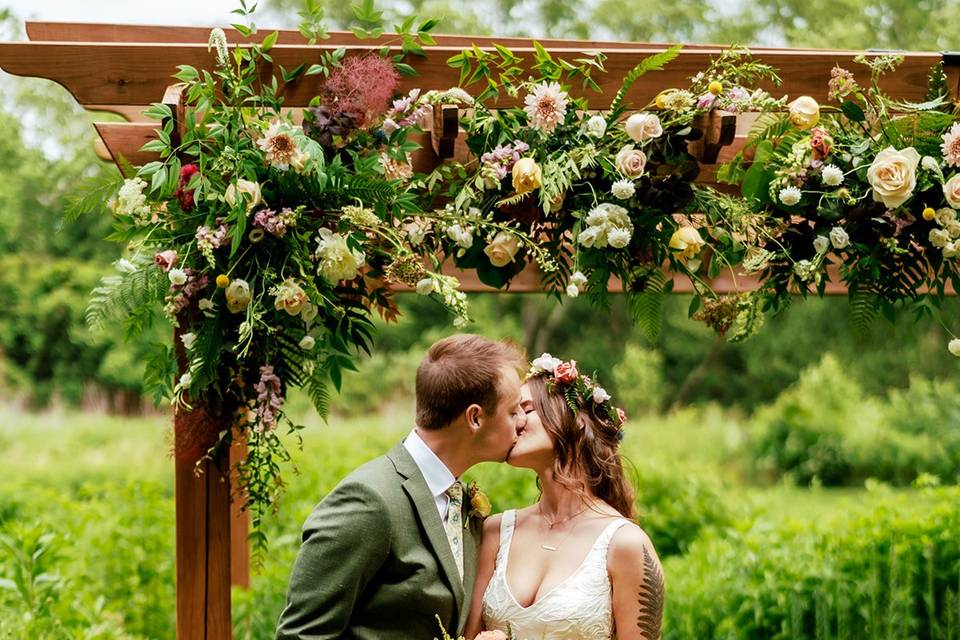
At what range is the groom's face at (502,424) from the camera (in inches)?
123

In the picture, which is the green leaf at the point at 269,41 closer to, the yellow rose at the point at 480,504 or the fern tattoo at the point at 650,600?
the yellow rose at the point at 480,504

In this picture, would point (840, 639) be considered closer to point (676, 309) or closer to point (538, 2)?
point (676, 309)

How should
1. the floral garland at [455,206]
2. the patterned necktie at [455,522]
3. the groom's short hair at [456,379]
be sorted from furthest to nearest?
the patterned necktie at [455,522]
the groom's short hair at [456,379]
the floral garland at [455,206]

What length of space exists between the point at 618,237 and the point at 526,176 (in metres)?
0.31

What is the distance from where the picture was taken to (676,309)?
54.7ft

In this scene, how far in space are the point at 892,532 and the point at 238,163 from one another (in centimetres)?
392

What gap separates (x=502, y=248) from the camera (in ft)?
10.3

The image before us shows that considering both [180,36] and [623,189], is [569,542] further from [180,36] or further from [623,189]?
[180,36]

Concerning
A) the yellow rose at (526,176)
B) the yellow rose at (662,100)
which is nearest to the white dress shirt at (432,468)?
the yellow rose at (526,176)

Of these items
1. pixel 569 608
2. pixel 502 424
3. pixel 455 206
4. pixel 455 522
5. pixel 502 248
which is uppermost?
pixel 455 206

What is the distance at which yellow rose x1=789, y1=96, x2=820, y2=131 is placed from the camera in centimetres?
311

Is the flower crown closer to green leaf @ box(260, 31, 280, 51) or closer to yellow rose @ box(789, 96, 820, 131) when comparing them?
yellow rose @ box(789, 96, 820, 131)

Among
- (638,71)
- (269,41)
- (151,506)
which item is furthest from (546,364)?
(151,506)

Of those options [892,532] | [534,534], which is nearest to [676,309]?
[892,532]
